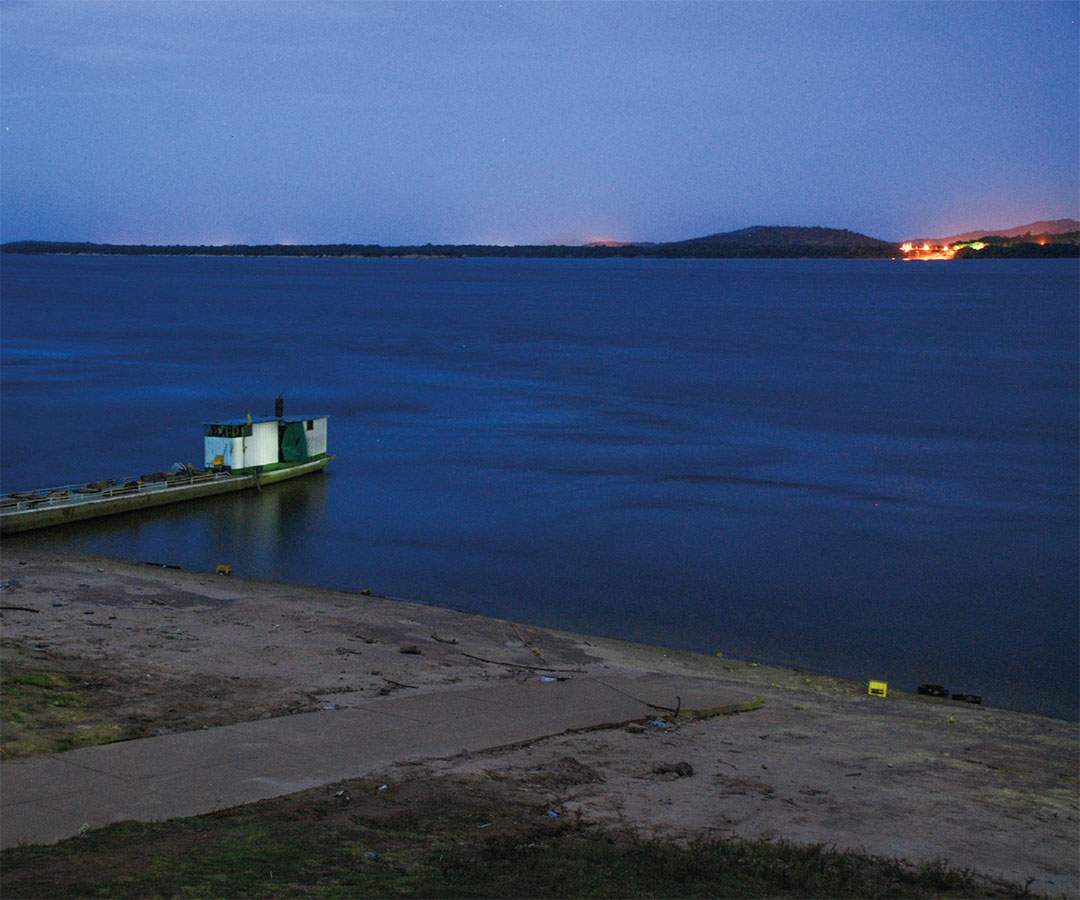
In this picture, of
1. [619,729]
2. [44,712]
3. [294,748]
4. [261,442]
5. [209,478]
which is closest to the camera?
[294,748]

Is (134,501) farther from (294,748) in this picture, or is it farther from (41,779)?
(41,779)

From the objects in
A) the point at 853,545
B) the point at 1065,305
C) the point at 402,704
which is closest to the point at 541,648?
the point at 402,704

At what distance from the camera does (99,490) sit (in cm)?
2884

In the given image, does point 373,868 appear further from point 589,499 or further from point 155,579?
point 589,499

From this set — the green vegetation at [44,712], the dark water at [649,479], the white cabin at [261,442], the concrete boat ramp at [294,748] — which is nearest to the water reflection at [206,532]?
the dark water at [649,479]

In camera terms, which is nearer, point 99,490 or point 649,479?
point 99,490

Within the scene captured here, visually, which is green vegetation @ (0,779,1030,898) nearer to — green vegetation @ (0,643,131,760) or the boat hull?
green vegetation @ (0,643,131,760)

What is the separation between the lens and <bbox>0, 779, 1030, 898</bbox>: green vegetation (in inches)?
297

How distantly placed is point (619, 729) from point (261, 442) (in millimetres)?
23248

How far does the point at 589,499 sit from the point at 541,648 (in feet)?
48.1

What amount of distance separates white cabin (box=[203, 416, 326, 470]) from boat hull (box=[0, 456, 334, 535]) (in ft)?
1.38

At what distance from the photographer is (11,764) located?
32.0 feet

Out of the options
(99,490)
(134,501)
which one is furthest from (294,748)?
(99,490)

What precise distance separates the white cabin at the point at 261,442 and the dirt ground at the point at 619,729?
1275 cm
